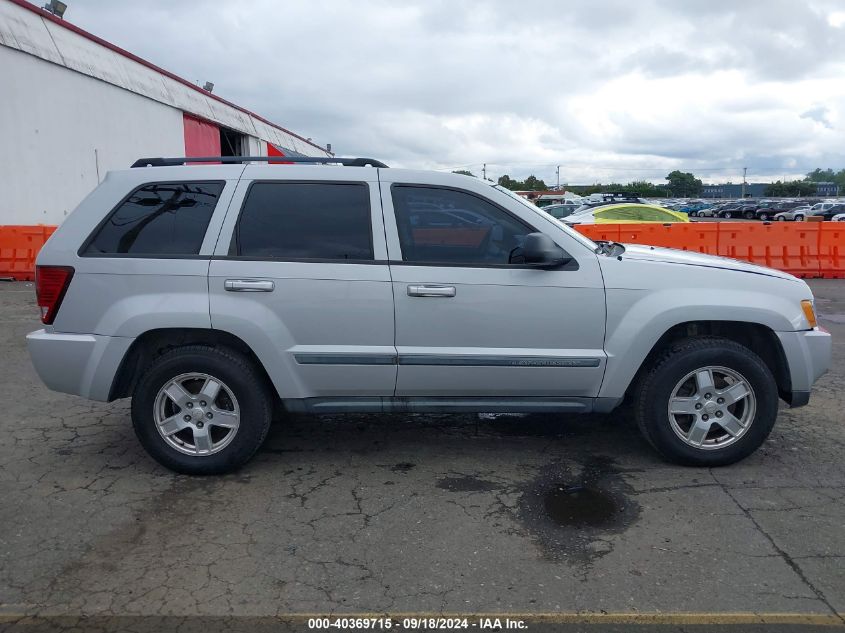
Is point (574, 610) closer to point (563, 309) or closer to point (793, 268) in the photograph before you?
point (563, 309)

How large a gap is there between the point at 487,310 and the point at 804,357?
6.62ft

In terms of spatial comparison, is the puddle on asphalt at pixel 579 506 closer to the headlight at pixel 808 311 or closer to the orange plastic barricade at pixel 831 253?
the headlight at pixel 808 311

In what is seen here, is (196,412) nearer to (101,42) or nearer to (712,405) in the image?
(712,405)

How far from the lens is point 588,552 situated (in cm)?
355

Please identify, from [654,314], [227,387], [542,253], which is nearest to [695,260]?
[654,314]

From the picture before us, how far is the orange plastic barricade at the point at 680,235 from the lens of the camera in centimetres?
1405

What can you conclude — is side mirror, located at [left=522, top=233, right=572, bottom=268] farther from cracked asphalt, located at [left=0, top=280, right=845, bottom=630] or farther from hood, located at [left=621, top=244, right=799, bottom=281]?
cracked asphalt, located at [left=0, top=280, right=845, bottom=630]

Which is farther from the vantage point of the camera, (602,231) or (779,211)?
(779,211)

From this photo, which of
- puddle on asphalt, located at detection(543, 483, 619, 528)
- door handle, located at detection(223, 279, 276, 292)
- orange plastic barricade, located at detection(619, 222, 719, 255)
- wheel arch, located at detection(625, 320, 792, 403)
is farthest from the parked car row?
door handle, located at detection(223, 279, 276, 292)

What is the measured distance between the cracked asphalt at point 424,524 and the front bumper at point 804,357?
53 cm

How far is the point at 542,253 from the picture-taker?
4.18 meters

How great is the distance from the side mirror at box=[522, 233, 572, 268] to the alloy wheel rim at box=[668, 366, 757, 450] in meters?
1.06

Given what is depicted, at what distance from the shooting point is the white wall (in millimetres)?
15602

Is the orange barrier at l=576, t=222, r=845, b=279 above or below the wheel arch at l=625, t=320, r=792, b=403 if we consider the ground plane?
above
